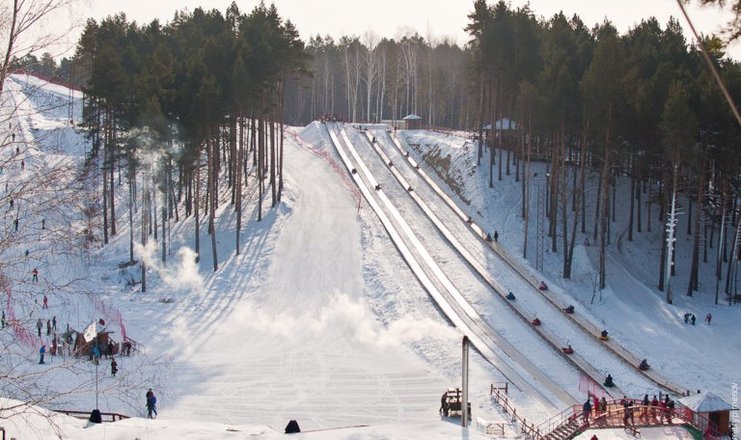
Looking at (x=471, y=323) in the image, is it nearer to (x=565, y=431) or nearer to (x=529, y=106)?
(x=565, y=431)

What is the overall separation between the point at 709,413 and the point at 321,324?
21141 millimetres

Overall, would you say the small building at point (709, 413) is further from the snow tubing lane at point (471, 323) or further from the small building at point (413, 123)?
the small building at point (413, 123)

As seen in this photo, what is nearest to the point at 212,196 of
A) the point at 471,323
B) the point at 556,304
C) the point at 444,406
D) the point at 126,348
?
the point at 126,348

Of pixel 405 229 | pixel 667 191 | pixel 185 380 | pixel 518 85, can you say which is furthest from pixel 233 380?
pixel 518 85

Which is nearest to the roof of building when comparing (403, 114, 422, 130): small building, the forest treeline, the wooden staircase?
the wooden staircase

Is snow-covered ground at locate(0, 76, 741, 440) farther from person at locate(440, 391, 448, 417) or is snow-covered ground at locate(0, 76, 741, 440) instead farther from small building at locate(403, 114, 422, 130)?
small building at locate(403, 114, 422, 130)

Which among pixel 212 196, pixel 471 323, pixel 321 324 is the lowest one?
pixel 321 324

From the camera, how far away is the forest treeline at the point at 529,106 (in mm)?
50281

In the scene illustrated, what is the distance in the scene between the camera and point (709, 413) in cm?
2920

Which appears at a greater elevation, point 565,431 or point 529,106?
point 529,106

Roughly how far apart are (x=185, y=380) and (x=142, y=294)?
1618cm

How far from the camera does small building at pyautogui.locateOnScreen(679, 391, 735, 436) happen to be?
28656 millimetres

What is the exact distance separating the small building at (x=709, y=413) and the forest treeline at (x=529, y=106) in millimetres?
21482

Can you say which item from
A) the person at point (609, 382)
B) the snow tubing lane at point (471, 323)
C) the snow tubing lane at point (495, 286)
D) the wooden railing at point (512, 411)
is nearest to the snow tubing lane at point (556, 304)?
the snow tubing lane at point (495, 286)
